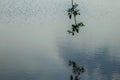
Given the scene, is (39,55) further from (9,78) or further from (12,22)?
(12,22)

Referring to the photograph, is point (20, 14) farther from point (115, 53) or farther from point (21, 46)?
point (115, 53)

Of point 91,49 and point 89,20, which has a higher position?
point 89,20

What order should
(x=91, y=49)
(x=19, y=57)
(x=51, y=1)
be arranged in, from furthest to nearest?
(x=51, y=1) < (x=91, y=49) < (x=19, y=57)

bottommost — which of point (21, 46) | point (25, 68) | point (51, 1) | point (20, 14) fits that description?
point (25, 68)

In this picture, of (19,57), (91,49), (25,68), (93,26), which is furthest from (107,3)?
(25,68)

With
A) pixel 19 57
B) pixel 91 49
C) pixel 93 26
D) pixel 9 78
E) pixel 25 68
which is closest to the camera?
pixel 9 78

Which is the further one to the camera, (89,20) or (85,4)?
(85,4)
